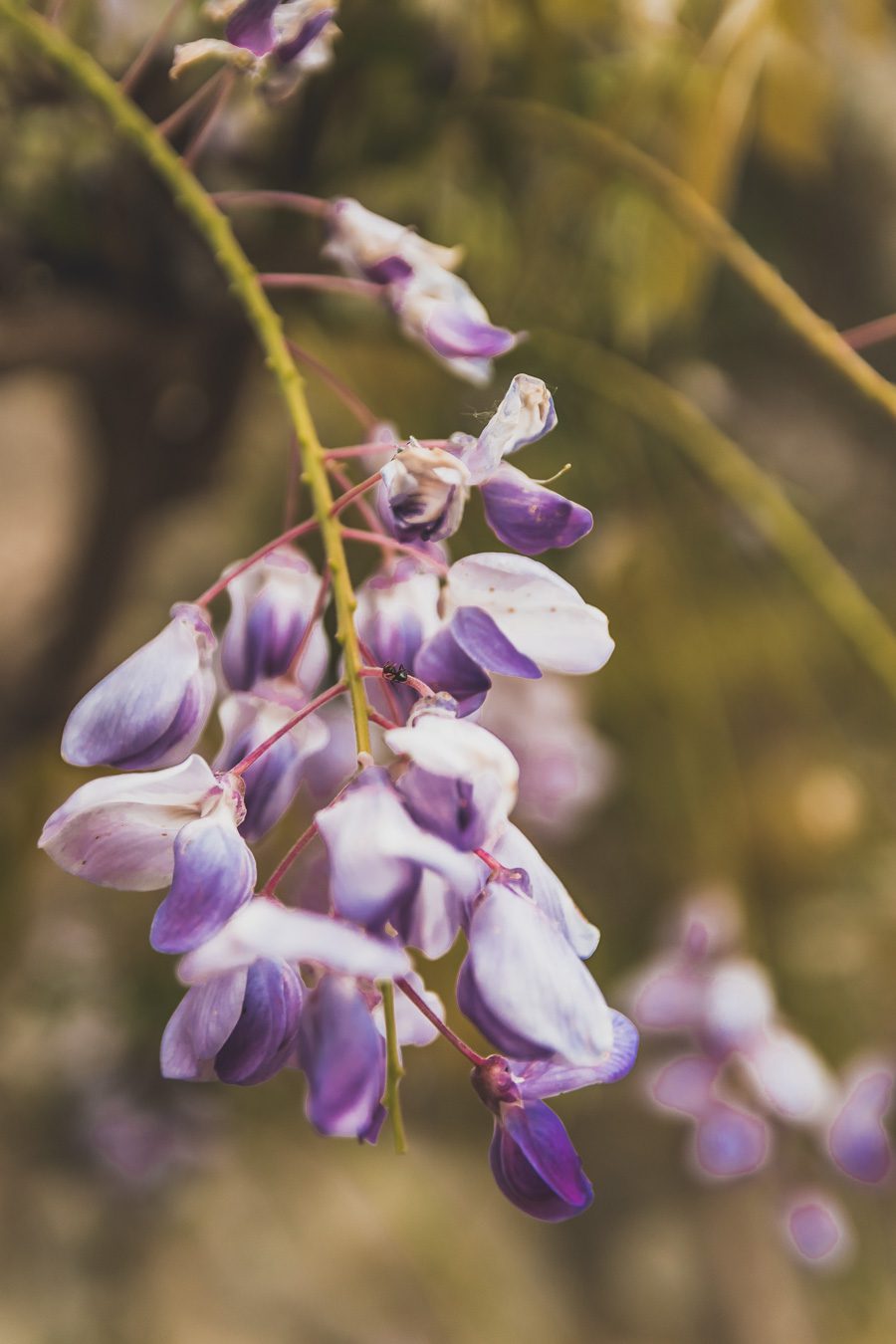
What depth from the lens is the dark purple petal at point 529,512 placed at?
18 cm

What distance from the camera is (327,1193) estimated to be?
803 mm

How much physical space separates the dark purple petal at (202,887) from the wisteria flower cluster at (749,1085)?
0.33 metres

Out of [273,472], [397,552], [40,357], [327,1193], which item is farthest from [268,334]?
[327,1193]

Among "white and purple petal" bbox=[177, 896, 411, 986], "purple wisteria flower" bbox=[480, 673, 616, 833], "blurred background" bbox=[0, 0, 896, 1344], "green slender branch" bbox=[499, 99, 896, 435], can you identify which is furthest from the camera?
"purple wisteria flower" bbox=[480, 673, 616, 833]

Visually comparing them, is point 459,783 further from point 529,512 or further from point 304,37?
point 304,37

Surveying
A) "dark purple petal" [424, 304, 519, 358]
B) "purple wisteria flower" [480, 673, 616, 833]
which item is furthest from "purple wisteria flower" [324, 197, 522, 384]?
"purple wisteria flower" [480, 673, 616, 833]

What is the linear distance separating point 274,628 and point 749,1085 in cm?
33

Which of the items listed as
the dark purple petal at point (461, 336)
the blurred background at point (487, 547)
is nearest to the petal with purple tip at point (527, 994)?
the dark purple petal at point (461, 336)

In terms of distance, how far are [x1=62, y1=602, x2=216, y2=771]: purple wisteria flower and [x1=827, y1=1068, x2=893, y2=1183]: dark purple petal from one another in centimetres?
36

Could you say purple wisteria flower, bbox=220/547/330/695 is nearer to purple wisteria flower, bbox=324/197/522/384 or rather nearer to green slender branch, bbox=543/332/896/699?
purple wisteria flower, bbox=324/197/522/384

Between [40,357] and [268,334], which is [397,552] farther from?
[40,357]

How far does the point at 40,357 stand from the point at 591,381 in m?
0.21

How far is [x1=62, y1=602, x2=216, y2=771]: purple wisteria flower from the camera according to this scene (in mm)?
188

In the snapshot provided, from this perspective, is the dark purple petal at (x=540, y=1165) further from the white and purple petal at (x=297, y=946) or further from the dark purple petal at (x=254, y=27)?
the dark purple petal at (x=254, y=27)
